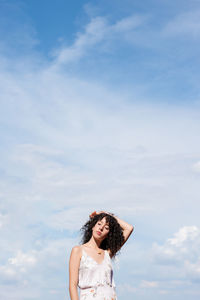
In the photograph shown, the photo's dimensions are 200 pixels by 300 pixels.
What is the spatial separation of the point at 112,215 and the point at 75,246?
1.12 meters

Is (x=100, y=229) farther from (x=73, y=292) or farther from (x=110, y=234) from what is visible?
(x=73, y=292)

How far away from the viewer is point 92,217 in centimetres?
1033

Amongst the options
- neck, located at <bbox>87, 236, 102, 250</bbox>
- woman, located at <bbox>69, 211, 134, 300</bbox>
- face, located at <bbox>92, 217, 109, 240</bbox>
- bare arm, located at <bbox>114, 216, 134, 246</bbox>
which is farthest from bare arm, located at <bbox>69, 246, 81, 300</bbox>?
bare arm, located at <bbox>114, 216, 134, 246</bbox>

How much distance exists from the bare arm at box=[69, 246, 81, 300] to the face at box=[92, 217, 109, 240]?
1.55 ft

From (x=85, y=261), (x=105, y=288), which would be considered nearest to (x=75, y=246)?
(x=85, y=261)

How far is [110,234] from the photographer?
10.1m

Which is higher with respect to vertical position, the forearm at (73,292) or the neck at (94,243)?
the neck at (94,243)

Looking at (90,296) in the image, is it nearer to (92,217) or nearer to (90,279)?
(90,279)

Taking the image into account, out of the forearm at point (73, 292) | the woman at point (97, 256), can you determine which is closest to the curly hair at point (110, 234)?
the woman at point (97, 256)

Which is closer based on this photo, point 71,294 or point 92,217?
point 71,294

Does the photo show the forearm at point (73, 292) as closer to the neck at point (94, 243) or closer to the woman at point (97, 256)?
the woman at point (97, 256)

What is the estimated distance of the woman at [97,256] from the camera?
934 centimetres

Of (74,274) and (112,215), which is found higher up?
(112,215)

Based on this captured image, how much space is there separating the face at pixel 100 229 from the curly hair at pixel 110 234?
128mm
